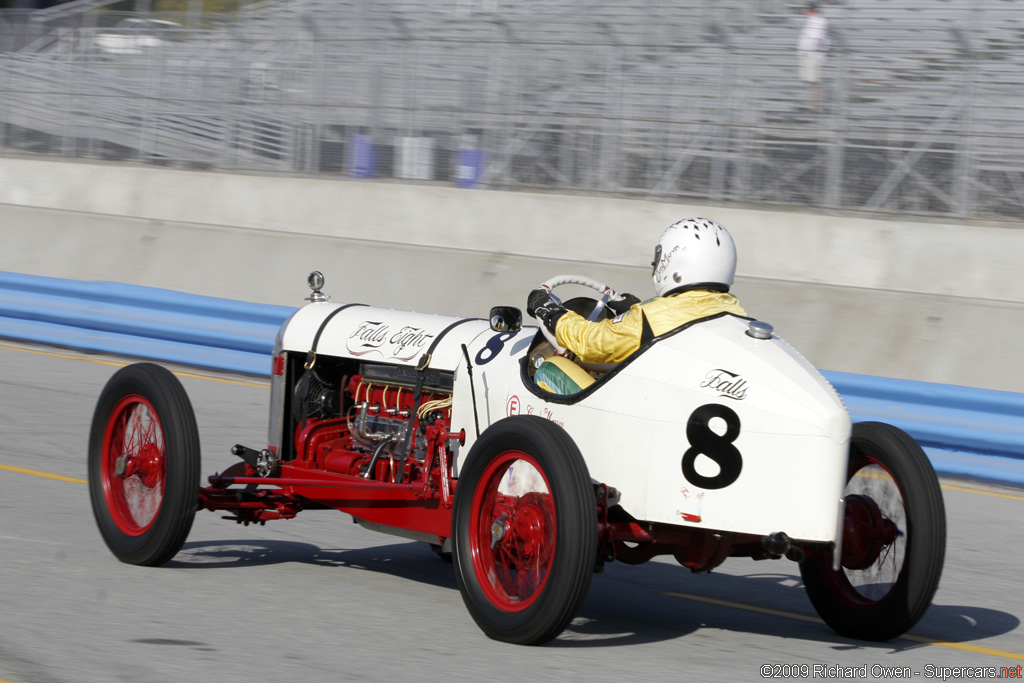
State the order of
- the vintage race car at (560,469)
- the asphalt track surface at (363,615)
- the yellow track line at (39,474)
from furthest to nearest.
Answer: the yellow track line at (39,474)
the vintage race car at (560,469)
the asphalt track surface at (363,615)

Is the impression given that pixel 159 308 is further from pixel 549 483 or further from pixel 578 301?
pixel 549 483

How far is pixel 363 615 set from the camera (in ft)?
17.6

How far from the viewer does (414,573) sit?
6.36 metres

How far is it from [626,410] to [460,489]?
74 centimetres

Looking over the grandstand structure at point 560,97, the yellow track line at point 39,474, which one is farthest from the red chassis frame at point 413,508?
the grandstand structure at point 560,97

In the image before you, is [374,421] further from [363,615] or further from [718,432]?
[718,432]

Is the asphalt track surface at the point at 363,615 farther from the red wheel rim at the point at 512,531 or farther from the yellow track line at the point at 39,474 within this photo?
the red wheel rim at the point at 512,531

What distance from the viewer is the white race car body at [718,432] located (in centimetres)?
468

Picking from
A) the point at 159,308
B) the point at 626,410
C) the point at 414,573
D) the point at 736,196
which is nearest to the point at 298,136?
the point at 159,308

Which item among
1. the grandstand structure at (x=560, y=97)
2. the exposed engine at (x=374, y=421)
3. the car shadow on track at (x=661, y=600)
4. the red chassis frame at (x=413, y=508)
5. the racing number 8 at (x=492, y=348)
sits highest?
the grandstand structure at (x=560, y=97)

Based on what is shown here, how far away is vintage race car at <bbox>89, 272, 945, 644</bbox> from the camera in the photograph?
15.5 feet

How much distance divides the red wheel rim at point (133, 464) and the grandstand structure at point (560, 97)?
8.84m

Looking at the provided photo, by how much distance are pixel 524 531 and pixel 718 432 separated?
2.66ft

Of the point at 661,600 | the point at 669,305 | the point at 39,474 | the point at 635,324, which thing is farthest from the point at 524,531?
the point at 39,474
